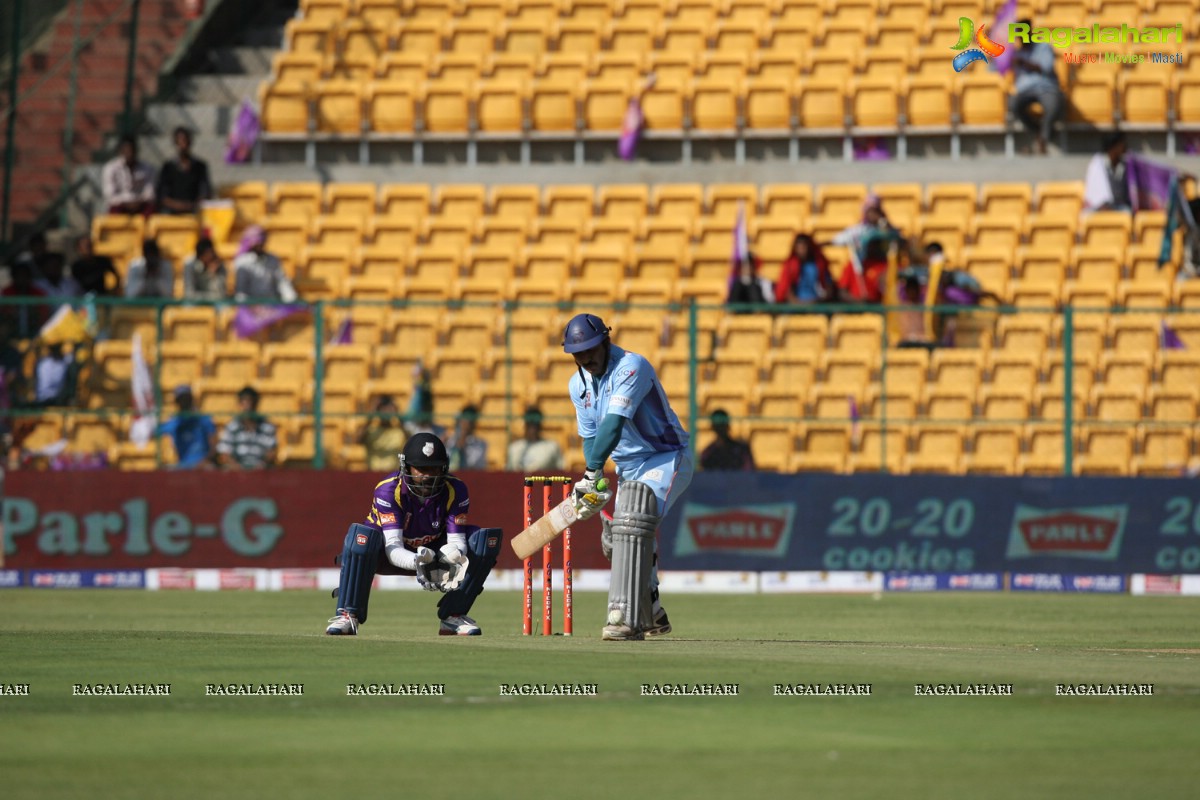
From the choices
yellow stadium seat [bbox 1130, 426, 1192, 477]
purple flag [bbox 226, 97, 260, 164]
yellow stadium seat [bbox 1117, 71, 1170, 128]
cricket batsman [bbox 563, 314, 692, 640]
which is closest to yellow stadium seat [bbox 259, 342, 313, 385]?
purple flag [bbox 226, 97, 260, 164]

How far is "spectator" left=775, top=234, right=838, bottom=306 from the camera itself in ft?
82.7

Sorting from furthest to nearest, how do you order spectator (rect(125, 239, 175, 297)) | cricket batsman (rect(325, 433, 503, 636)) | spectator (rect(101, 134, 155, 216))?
spectator (rect(101, 134, 155, 216))
spectator (rect(125, 239, 175, 297))
cricket batsman (rect(325, 433, 503, 636))

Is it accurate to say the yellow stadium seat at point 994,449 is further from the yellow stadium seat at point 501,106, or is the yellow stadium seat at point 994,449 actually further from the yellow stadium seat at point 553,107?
the yellow stadium seat at point 501,106

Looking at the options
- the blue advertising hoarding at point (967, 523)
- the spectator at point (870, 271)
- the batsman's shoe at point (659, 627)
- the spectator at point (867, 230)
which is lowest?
the blue advertising hoarding at point (967, 523)

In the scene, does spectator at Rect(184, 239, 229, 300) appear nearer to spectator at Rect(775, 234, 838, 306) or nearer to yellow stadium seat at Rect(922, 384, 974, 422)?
spectator at Rect(775, 234, 838, 306)

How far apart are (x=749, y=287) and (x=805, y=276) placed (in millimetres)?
759

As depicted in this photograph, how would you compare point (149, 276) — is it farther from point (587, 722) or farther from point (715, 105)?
point (587, 722)

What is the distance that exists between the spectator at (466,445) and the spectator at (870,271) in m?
5.26

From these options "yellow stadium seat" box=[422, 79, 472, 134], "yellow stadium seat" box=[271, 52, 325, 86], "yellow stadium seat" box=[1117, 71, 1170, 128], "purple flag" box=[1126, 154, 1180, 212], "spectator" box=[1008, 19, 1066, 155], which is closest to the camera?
"purple flag" box=[1126, 154, 1180, 212]

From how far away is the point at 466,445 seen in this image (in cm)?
2388

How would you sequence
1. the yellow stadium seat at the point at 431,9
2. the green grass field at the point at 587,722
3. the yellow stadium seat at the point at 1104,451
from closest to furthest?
the green grass field at the point at 587,722 < the yellow stadium seat at the point at 1104,451 < the yellow stadium seat at the point at 431,9

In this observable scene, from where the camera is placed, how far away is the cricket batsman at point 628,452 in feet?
41.1

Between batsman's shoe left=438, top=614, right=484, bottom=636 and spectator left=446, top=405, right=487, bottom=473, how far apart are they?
995 centimetres

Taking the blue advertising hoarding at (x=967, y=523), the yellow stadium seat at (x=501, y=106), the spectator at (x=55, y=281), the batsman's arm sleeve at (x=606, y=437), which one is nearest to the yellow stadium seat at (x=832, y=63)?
the yellow stadium seat at (x=501, y=106)
